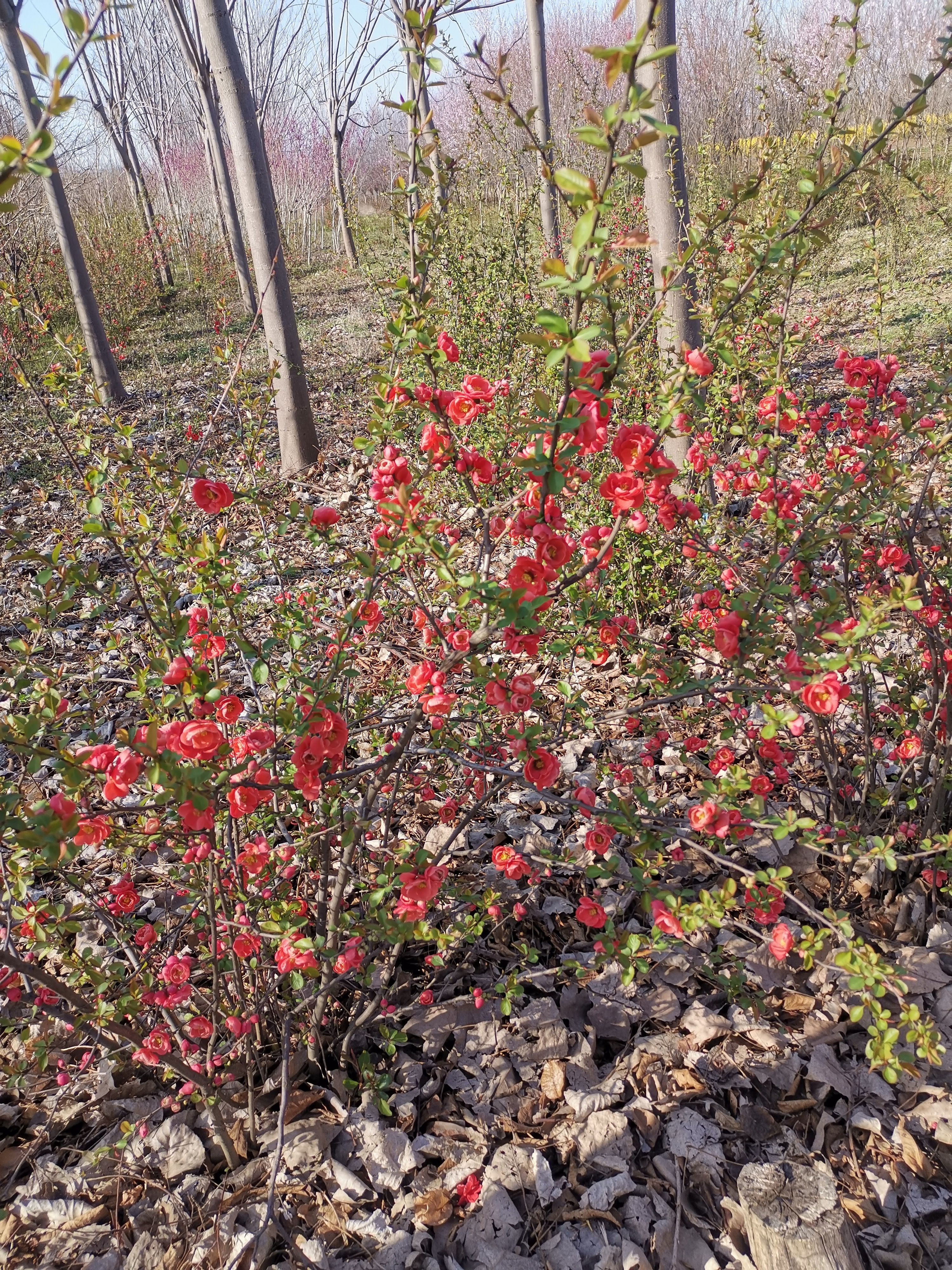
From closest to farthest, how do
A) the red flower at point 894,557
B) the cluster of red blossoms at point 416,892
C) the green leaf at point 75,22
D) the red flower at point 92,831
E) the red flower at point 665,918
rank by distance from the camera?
the green leaf at point 75,22 < the red flower at point 92,831 < the red flower at point 665,918 < the cluster of red blossoms at point 416,892 < the red flower at point 894,557

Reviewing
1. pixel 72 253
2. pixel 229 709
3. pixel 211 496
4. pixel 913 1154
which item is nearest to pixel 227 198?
pixel 72 253

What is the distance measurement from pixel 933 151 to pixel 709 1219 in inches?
574

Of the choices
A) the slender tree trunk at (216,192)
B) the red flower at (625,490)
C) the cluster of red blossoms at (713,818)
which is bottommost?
the cluster of red blossoms at (713,818)

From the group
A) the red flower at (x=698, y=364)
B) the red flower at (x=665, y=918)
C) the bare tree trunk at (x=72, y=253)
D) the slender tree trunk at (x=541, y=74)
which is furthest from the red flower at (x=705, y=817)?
the slender tree trunk at (x=541, y=74)

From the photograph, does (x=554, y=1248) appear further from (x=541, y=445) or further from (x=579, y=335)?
(x=579, y=335)

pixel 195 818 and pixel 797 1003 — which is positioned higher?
pixel 195 818

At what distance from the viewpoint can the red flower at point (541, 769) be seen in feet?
4.28

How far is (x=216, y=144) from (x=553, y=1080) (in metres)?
13.0

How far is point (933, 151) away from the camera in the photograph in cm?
1150

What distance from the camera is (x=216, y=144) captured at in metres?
11.1

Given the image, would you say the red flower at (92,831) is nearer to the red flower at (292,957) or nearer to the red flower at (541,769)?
the red flower at (292,957)

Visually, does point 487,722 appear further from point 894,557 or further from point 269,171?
point 269,171

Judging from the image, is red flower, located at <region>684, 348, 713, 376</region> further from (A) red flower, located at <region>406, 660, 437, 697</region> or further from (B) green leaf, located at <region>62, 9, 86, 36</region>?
(B) green leaf, located at <region>62, 9, 86, 36</region>

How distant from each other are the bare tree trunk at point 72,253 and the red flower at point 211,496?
521 cm
